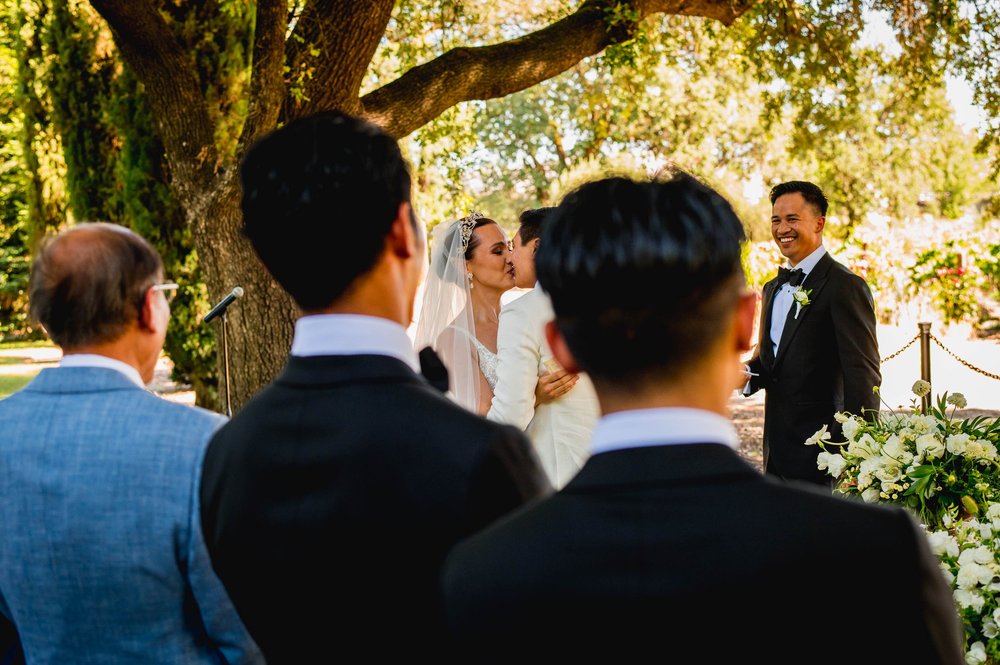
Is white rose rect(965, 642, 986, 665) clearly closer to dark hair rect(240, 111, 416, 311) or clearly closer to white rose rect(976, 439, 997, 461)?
white rose rect(976, 439, 997, 461)

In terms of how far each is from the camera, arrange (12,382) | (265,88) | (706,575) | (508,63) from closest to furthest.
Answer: (706,575) < (265,88) < (508,63) < (12,382)

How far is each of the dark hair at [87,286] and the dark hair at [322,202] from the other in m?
0.60

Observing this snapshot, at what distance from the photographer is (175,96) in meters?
7.52

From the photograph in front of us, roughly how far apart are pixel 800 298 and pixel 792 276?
0.40 metres

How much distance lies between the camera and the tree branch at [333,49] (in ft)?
24.1

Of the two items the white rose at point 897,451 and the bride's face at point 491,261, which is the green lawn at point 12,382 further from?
the white rose at point 897,451

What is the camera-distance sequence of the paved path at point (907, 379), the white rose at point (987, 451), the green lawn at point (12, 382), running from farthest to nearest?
1. the green lawn at point (12, 382)
2. the paved path at point (907, 379)
3. the white rose at point (987, 451)

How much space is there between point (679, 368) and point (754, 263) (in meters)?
17.8

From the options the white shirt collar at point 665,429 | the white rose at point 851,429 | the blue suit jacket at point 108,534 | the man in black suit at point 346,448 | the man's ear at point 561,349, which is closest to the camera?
the white shirt collar at point 665,429

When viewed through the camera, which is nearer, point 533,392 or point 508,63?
point 533,392

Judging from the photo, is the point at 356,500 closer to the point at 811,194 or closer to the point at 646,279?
the point at 646,279

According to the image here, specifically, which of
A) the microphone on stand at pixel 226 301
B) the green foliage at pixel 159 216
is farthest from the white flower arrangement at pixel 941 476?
the green foliage at pixel 159 216

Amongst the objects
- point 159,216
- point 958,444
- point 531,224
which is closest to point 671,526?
point 958,444

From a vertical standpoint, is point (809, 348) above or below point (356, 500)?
below
